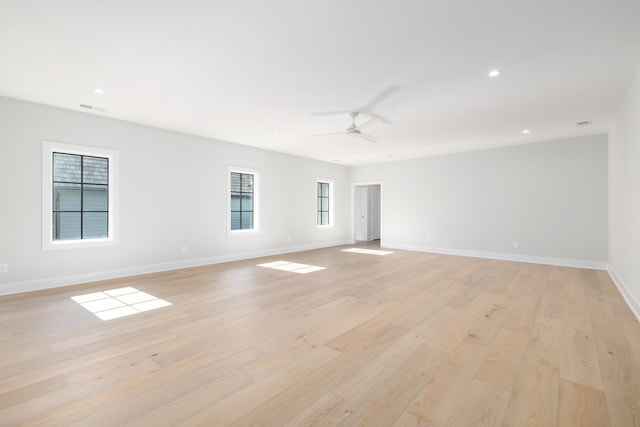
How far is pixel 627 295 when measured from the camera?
142 inches

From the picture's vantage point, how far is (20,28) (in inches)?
93.7

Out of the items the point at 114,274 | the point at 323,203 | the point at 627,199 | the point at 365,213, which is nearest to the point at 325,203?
the point at 323,203

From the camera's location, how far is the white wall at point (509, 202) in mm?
5660

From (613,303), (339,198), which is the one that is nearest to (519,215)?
(613,303)

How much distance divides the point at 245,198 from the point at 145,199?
237 cm

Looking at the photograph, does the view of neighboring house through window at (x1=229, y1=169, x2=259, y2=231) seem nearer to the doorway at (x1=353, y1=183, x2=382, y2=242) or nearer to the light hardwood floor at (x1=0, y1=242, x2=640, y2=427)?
the light hardwood floor at (x1=0, y1=242, x2=640, y2=427)

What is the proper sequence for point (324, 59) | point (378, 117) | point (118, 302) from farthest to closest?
point (378, 117), point (118, 302), point (324, 59)

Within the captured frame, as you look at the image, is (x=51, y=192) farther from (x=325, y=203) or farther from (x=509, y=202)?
(x=509, y=202)

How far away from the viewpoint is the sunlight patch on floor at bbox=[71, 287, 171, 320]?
324 cm

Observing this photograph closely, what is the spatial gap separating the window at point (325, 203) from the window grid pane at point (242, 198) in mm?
2415

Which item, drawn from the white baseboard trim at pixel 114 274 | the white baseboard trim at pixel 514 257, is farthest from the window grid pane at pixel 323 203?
the white baseboard trim at pixel 514 257

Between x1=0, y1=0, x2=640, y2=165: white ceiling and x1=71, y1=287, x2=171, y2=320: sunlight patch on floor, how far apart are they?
2.66 metres

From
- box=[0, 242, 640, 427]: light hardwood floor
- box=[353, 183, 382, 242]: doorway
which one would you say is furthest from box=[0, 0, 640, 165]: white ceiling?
box=[353, 183, 382, 242]: doorway

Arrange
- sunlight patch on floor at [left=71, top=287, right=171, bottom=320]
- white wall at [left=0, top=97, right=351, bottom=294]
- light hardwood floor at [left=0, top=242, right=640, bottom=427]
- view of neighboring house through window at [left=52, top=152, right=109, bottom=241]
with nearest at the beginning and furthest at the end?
light hardwood floor at [left=0, top=242, right=640, bottom=427]
sunlight patch on floor at [left=71, top=287, right=171, bottom=320]
white wall at [left=0, top=97, right=351, bottom=294]
view of neighboring house through window at [left=52, top=152, right=109, bottom=241]
